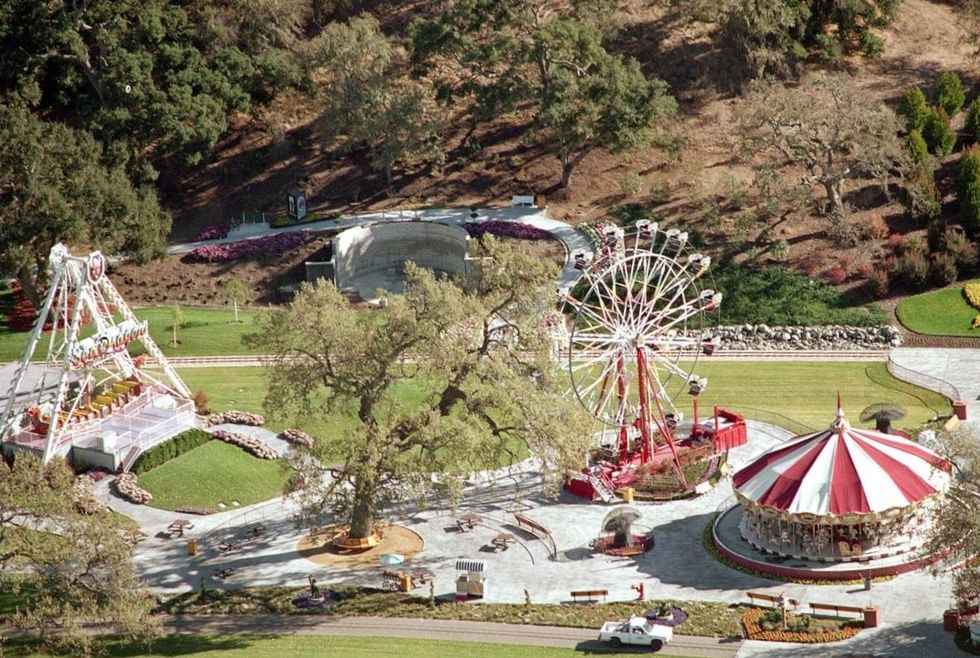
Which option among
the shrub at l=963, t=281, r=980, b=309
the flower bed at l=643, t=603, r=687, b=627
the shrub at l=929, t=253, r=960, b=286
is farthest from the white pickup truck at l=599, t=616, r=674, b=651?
the shrub at l=929, t=253, r=960, b=286

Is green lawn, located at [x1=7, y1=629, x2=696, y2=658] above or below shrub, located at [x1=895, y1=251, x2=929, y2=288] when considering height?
below

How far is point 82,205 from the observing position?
106 meters

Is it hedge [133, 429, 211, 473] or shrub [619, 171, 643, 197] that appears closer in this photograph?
hedge [133, 429, 211, 473]

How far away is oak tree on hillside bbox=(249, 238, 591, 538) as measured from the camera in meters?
74.4

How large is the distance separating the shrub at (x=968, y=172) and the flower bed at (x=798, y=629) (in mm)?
49268

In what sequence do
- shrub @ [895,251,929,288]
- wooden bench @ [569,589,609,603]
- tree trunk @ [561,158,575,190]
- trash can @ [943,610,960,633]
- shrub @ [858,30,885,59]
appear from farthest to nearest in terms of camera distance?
shrub @ [858,30,885,59] → tree trunk @ [561,158,575,190] → shrub @ [895,251,929,288] → wooden bench @ [569,589,609,603] → trash can @ [943,610,960,633]

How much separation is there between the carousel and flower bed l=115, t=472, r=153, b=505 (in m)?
30.0

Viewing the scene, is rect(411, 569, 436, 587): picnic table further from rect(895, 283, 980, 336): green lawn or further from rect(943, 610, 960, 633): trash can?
rect(895, 283, 980, 336): green lawn

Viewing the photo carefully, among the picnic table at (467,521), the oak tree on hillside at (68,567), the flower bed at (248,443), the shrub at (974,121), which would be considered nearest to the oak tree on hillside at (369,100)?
the flower bed at (248,443)

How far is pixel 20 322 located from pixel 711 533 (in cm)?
5169

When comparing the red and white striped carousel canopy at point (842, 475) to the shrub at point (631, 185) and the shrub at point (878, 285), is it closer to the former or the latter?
the shrub at point (878, 285)

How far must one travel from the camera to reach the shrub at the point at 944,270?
106625 mm

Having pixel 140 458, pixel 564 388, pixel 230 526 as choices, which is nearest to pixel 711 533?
pixel 564 388

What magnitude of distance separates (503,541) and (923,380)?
30.8 metres
